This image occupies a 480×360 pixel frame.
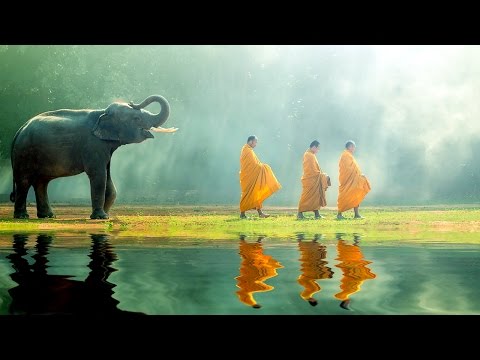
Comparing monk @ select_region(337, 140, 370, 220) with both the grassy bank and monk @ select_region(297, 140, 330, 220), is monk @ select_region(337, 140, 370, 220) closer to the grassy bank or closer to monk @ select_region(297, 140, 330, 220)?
monk @ select_region(297, 140, 330, 220)

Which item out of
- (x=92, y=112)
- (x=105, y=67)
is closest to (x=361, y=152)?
(x=105, y=67)

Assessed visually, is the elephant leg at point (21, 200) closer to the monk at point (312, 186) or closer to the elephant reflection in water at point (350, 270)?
the monk at point (312, 186)

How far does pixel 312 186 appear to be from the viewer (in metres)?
15.3

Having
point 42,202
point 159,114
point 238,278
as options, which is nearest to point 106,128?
point 159,114

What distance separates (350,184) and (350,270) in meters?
9.10

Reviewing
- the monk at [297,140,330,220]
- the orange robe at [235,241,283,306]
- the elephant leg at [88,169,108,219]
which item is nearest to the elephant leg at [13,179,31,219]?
the elephant leg at [88,169,108,219]

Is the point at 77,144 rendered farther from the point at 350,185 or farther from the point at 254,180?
the point at 350,185

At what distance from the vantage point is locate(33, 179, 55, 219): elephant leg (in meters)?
14.8

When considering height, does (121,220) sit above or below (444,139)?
below

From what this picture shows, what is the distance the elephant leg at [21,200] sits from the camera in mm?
14820

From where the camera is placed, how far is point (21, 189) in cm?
1509

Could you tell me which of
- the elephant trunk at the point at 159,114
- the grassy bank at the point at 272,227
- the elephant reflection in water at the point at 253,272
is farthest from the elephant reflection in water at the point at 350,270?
the elephant trunk at the point at 159,114

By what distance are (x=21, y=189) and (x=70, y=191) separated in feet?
40.3

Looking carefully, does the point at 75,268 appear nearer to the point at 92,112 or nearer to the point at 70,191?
the point at 92,112
